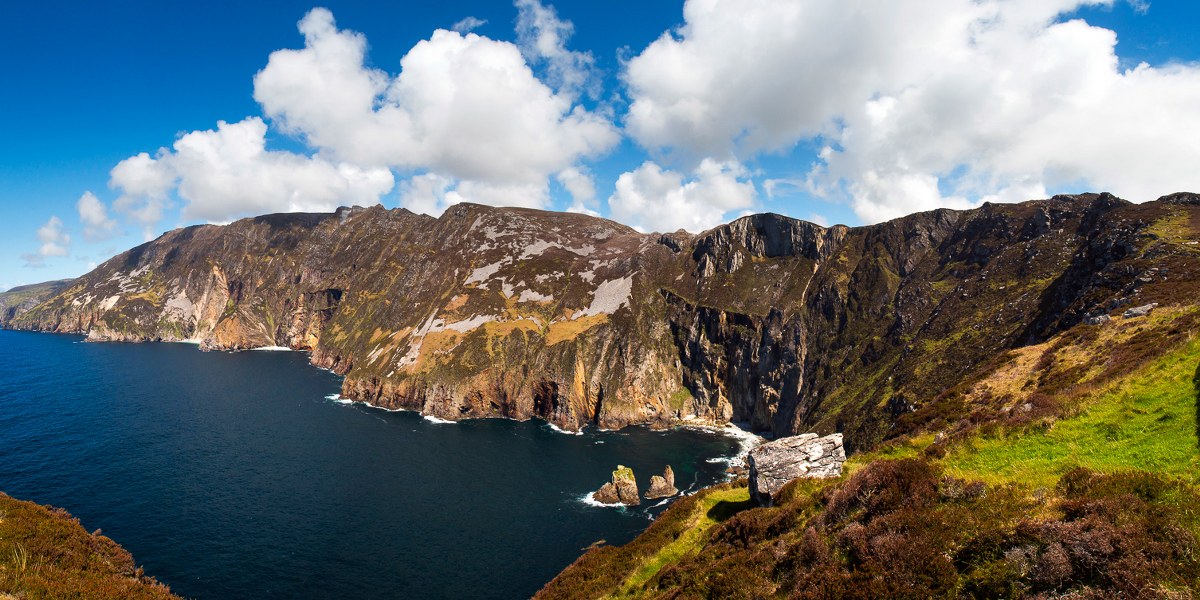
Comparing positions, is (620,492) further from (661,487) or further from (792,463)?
(792,463)

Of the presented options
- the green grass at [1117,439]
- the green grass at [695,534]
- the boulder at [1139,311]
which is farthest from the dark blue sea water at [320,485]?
the boulder at [1139,311]

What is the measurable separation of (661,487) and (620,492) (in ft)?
26.1

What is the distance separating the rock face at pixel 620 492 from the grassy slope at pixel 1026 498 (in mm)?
56326

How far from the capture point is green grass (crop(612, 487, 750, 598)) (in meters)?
27.6

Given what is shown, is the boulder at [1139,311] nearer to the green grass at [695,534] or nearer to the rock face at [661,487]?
the green grass at [695,534]

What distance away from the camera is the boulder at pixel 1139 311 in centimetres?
3518

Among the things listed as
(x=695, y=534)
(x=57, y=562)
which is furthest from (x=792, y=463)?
(x=57, y=562)

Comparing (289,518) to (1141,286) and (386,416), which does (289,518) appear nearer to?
(386,416)

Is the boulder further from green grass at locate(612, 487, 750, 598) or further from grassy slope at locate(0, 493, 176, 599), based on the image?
grassy slope at locate(0, 493, 176, 599)

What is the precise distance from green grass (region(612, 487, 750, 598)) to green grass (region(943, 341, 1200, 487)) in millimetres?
14460

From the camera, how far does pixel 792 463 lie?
28.4 metres

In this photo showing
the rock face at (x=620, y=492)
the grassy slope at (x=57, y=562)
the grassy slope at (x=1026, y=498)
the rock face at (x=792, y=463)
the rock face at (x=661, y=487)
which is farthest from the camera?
the rock face at (x=661, y=487)

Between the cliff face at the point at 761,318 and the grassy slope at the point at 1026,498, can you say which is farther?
the cliff face at the point at 761,318

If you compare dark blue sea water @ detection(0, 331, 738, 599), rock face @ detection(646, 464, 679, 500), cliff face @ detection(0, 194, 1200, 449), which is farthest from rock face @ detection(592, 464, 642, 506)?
cliff face @ detection(0, 194, 1200, 449)
